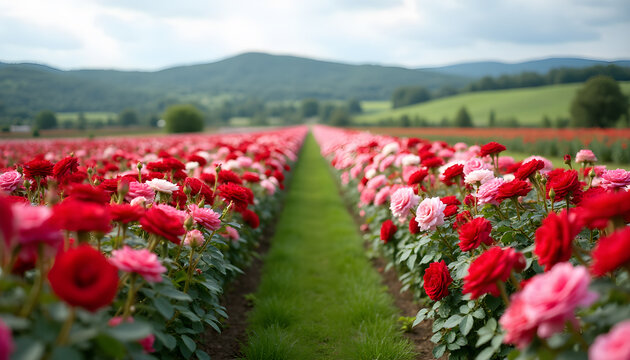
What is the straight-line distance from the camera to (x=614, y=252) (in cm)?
99

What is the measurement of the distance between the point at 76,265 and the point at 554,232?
1316mm

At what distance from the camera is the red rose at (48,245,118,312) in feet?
3.09

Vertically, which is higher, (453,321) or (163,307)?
(163,307)

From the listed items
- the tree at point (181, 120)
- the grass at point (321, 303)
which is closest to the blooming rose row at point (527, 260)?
the grass at point (321, 303)

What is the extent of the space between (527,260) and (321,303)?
8.28 feet

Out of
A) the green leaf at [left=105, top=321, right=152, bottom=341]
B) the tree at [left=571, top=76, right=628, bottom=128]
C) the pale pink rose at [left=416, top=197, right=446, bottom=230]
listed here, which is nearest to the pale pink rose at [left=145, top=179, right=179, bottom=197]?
the green leaf at [left=105, top=321, right=152, bottom=341]

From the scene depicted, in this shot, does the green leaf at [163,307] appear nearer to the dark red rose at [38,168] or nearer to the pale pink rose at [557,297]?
the pale pink rose at [557,297]

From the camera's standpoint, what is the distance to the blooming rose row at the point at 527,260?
101cm

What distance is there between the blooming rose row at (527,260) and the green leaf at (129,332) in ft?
3.17

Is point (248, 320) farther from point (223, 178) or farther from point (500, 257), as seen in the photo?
point (500, 257)

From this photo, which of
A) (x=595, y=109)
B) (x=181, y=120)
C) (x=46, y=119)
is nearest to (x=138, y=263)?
(x=595, y=109)

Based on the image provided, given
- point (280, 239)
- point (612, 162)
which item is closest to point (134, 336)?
point (280, 239)

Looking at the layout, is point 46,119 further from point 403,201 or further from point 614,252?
point 614,252

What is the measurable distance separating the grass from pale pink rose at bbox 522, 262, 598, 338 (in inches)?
78.8
